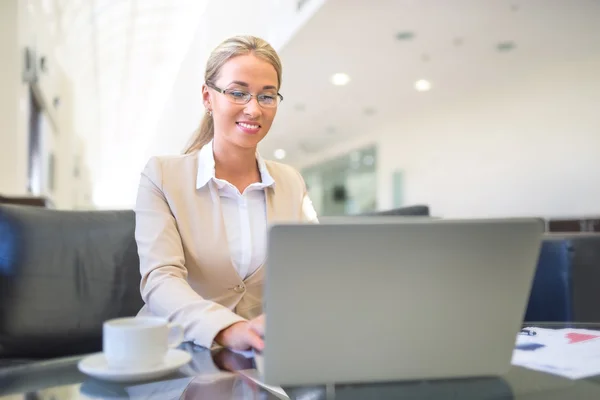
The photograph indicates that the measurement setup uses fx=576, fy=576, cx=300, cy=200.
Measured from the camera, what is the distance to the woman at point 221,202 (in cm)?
130

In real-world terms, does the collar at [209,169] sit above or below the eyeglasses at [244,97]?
below

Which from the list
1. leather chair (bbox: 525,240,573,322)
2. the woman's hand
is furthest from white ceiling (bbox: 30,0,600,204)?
leather chair (bbox: 525,240,573,322)

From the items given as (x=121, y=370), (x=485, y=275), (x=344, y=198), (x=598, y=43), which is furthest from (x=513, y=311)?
(x=344, y=198)

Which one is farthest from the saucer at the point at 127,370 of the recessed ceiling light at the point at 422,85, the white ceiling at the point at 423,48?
the recessed ceiling light at the point at 422,85

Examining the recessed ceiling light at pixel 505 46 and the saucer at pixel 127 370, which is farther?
the recessed ceiling light at pixel 505 46

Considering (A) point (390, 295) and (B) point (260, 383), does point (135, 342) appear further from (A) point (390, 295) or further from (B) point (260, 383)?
(A) point (390, 295)

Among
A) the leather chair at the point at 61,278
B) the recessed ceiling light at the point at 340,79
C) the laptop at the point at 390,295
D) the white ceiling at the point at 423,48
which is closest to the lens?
the laptop at the point at 390,295

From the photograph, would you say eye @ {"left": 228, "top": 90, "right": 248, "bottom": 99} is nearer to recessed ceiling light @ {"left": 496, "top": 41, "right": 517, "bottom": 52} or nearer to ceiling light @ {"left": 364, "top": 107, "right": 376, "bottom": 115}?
recessed ceiling light @ {"left": 496, "top": 41, "right": 517, "bottom": 52}

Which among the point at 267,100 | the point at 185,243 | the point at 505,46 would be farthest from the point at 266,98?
the point at 505,46

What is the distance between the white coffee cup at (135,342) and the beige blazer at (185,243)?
1.23ft

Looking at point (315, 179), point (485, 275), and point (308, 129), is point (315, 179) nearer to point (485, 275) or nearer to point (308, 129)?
point (308, 129)

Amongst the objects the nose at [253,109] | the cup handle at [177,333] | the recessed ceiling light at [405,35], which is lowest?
the cup handle at [177,333]

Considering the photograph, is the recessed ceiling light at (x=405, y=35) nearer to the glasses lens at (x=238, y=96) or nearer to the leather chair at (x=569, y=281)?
the leather chair at (x=569, y=281)

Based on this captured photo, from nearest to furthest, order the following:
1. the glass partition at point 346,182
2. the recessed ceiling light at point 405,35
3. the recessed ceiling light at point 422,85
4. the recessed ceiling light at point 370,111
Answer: the recessed ceiling light at point 405,35 → the recessed ceiling light at point 422,85 → the recessed ceiling light at point 370,111 → the glass partition at point 346,182
